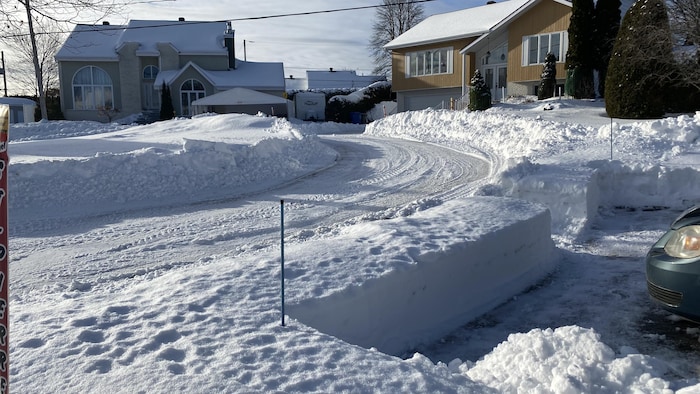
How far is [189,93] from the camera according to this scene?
44969 mm

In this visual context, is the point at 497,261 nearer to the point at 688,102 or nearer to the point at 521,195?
the point at 521,195

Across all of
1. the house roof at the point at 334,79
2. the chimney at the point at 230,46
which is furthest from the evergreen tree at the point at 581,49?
the house roof at the point at 334,79

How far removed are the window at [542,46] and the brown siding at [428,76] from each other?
4692 millimetres

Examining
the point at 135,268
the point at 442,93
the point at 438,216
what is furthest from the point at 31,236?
→ the point at 442,93

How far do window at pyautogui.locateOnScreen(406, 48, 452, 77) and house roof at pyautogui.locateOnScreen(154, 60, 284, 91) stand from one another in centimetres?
939

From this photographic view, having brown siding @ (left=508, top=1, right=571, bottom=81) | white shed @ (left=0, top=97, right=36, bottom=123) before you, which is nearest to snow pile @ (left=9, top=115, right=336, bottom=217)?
brown siding @ (left=508, top=1, right=571, bottom=81)

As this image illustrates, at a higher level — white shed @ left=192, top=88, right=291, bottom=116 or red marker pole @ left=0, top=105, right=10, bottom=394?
white shed @ left=192, top=88, right=291, bottom=116

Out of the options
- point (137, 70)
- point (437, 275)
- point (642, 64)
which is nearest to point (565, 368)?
point (437, 275)

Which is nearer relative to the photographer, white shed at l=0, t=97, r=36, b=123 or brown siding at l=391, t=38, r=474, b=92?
brown siding at l=391, t=38, r=474, b=92

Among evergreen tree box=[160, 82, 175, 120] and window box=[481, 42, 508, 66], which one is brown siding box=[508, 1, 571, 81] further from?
evergreen tree box=[160, 82, 175, 120]

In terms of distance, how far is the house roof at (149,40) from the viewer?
46.2 m

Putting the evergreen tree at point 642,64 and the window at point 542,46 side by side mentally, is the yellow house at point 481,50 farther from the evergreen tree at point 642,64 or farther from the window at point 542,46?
the evergreen tree at point 642,64

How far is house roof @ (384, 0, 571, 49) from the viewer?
38.5 meters

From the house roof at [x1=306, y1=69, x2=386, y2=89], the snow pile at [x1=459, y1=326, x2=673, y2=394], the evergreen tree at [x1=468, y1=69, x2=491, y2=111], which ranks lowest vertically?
the snow pile at [x1=459, y1=326, x2=673, y2=394]
